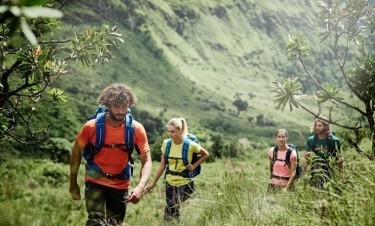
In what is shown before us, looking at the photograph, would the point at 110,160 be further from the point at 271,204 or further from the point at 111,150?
the point at 271,204

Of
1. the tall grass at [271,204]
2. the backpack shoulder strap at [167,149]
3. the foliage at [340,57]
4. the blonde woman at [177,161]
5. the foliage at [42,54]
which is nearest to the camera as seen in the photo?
the tall grass at [271,204]

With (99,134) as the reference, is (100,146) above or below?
below

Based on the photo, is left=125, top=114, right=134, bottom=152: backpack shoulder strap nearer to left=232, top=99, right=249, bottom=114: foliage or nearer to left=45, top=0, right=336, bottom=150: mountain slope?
left=45, top=0, right=336, bottom=150: mountain slope

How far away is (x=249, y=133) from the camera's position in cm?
11150

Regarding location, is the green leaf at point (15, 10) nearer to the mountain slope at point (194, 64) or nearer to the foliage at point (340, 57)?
the foliage at point (340, 57)

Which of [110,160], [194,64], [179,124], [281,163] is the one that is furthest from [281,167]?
[194,64]

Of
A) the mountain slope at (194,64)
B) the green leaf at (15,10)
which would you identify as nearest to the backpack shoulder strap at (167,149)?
the green leaf at (15,10)

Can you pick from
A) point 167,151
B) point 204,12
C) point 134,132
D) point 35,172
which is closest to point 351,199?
point 134,132

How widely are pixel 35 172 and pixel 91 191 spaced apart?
24395 millimetres

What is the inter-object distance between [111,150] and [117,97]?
0.63m

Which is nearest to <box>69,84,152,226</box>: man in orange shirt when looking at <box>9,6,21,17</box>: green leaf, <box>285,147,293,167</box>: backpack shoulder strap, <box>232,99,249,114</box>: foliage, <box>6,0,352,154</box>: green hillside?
<box>285,147,293,167</box>: backpack shoulder strap

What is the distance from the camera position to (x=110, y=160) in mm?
4844

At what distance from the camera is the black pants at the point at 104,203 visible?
15.5 feet

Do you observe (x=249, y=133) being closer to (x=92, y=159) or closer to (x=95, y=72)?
(x=95, y=72)
